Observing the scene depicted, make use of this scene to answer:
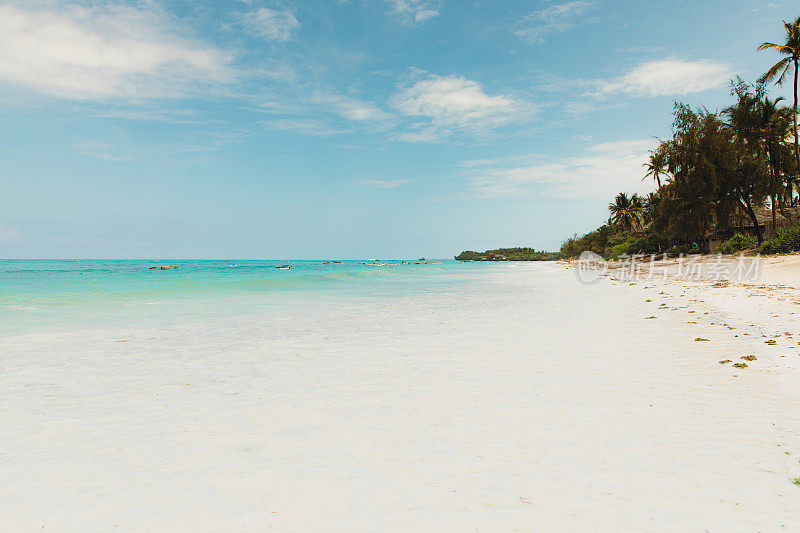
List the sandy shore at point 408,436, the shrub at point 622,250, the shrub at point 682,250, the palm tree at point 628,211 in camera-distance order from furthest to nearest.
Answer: the palm tree at point 628,211 → the shrub at point 622,250 → the shrub at point 682,250 → the sandy shore at point 408,436

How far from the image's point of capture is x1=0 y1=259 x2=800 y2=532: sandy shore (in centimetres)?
314

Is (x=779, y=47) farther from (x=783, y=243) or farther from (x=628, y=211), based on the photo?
(x=628, y=211)

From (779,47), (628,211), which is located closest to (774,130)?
(779,47)

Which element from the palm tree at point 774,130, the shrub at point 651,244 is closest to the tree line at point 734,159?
the palm tree at point 774,130

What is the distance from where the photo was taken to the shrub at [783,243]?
28.3 metres

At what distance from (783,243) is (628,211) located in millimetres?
57751

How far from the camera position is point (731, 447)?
397 cm

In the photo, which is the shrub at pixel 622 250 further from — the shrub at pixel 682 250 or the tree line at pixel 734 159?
the tree line at pixel 734 159

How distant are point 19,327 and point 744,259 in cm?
3976

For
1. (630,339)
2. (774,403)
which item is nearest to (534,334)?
(630,339)

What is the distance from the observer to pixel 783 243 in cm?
2912

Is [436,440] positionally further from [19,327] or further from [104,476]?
[19,327]

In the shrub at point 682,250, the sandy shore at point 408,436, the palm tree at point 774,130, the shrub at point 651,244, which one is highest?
the palm tree at point 774,130

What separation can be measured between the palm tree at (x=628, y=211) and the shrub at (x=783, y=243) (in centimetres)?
5227
